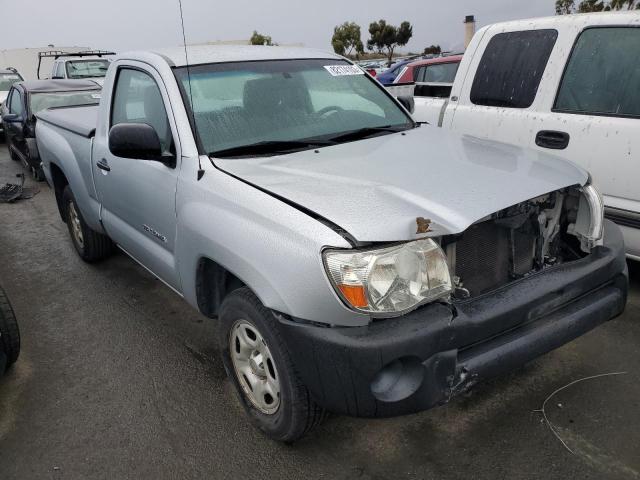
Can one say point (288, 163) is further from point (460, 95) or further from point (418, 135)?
point (460, 95)

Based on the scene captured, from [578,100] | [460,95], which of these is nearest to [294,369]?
[578,100]

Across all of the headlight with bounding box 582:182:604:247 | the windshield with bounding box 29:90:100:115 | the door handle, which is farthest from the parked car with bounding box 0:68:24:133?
the headlight with bounding box 582:182:604:247

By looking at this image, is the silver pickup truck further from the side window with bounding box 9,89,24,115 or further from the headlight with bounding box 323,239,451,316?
the side window with bounding box 9,89,24,115

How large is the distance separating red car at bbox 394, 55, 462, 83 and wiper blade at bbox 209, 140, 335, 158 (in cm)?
525

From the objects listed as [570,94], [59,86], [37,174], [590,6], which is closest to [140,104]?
[570,94]

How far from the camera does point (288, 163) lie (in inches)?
107

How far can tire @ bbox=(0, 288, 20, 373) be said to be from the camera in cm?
308

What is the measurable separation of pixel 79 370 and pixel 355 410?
6.59 feet

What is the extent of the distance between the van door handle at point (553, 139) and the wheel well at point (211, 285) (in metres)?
2.52

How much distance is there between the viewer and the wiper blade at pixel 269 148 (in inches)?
111

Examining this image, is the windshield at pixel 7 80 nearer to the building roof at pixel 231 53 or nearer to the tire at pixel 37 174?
the tire at pixel 37 174

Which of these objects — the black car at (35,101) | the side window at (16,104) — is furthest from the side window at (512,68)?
the side window at (16,104)

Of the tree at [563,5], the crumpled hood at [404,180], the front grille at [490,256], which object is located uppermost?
the tree at [563,5]

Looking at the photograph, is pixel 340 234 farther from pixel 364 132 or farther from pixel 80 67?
pixel 80 67
